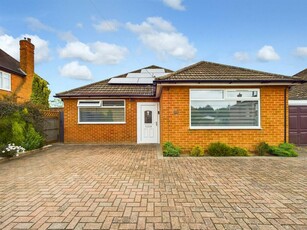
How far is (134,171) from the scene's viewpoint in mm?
5383

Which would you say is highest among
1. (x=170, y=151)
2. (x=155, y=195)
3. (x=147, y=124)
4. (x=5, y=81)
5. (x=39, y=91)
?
(x=5, y=81)

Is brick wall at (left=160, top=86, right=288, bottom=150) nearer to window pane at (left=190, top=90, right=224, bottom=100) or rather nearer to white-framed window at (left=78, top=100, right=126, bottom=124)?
window pane at (left=190, top=90, right=224, bottom=100)

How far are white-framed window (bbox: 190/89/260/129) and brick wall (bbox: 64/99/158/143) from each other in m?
4.02

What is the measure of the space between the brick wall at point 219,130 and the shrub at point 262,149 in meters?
0.20

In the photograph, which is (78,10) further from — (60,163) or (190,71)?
(60,163)

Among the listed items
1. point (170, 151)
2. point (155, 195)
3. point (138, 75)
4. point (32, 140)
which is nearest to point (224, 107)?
point (170, 151)

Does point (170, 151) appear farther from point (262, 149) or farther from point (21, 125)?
point (21, 125)

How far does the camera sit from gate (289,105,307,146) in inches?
394

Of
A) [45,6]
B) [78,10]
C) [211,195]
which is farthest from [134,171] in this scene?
[45,6]

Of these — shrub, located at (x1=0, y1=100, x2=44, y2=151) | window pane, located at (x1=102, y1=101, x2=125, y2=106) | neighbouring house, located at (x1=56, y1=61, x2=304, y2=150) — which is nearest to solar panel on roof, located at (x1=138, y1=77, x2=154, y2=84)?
window pane, located at (x1=102, y1=101, x2=125, y2=106)

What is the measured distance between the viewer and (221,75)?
8.05m

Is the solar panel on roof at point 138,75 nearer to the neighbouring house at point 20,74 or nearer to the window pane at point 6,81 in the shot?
the neighbouring house at point 20,74

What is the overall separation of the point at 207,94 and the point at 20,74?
56.0 feet

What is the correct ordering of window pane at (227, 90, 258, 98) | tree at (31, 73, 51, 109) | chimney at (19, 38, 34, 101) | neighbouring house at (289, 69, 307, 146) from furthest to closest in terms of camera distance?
chimney at (19, 38, 34, 101), tree at (31, 73, 51, 109), neighbouring house at (289, 69, 307, 146), window pane at (227, 90, 258, 98)
